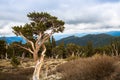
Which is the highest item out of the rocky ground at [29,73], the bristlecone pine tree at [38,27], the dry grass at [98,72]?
the bristlecone pine tree at [38,27]

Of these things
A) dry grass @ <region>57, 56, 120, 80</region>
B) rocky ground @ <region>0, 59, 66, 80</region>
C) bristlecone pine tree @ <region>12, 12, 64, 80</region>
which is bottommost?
rocky ground @ <region>0, 59, 66, 80</region>

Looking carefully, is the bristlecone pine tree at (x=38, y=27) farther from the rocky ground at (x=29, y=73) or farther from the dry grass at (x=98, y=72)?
the dry grass at (x=98, y=72)

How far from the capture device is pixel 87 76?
11.1 metres

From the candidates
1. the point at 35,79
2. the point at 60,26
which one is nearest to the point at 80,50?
the point at 60,26

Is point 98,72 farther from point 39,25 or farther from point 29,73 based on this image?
point 29,73

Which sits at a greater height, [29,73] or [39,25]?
[39,25]

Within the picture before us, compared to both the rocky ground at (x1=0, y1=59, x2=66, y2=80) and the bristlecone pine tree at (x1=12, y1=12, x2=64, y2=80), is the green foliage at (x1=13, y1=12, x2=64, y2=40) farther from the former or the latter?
the rocky ground at (x1=0, y1=59, x2=66, y2=80)

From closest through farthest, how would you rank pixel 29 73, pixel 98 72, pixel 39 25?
pixel 98 72 → pixel 39 25 → pixel 29 73

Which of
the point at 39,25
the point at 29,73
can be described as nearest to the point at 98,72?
the point at 39,25

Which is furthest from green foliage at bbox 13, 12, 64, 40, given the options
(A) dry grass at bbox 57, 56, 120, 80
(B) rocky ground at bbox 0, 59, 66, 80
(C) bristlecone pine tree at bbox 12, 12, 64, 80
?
(A) dry grass at bbox 57, 56, 120, 80

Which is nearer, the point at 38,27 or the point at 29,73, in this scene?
the point at 38,27

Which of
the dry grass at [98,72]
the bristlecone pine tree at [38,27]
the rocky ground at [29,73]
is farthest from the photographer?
the bristlecone pine tree at [38,27]

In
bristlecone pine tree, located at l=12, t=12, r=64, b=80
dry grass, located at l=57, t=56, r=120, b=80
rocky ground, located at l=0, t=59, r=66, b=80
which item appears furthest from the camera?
bristlecone pine tree, located at l=12, t=12, r=64, b=80

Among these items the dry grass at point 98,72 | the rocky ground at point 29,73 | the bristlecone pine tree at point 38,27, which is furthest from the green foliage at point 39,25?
the dry grass at point 98,72
